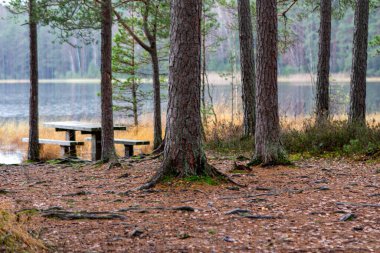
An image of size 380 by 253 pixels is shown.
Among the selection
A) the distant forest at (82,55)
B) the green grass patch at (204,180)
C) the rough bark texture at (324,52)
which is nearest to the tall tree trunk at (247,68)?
the rough bark texture at (324,52)

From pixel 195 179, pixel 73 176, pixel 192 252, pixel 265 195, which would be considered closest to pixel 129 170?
pixel 73 176

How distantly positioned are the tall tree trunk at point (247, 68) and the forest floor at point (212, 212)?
161 inches

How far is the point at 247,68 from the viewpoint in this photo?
1288 cm

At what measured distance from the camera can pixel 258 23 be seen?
28.5 feet

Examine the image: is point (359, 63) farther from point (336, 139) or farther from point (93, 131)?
point (93, 131)

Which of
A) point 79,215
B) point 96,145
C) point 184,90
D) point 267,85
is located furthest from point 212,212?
point 96,145

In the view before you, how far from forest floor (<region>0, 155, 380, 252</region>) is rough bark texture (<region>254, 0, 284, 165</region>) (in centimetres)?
37

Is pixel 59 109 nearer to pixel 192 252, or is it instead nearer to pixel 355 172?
pixel 355 172

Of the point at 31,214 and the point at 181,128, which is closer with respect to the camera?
the point at 31,214

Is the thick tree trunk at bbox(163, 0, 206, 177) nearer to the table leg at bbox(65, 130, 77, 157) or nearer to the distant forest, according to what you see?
the table leg at bbox(65, 130, 77, 157)

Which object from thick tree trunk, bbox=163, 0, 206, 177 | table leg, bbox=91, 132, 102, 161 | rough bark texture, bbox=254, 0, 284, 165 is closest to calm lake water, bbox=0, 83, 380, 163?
table leg, bbox=91, 132, 102, 161

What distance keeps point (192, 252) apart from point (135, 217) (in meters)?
1.38

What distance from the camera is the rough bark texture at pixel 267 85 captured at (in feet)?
28.3

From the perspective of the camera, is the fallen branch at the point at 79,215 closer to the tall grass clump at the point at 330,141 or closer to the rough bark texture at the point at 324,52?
the tall grass clump at the point at 330,141
